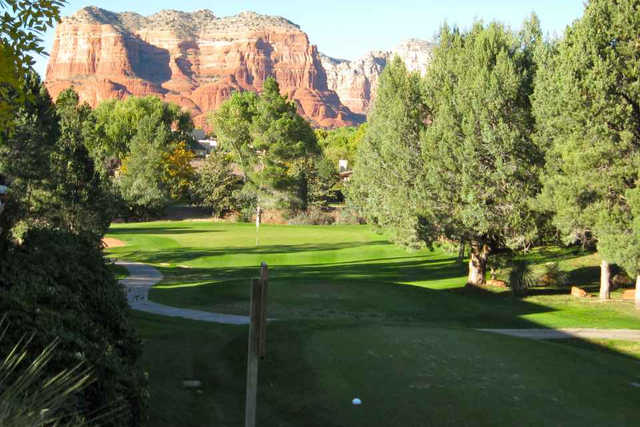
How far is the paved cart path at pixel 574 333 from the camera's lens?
17.8m

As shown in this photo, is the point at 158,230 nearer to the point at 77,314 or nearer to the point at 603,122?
the point at 603,122

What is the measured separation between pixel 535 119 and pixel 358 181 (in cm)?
2685

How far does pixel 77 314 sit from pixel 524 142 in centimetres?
2148

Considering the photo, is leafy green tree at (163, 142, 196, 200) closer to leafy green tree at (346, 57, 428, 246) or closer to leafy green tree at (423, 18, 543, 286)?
leafy green tree at (346, 57, 428, 246)

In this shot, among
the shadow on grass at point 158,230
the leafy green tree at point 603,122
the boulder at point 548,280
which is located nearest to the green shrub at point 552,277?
the boulder at point 548,280

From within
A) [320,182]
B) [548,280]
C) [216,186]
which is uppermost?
[320,182]

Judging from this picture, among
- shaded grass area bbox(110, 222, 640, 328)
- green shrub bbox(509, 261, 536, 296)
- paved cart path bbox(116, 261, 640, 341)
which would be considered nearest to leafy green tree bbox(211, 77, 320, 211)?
shaded grass area bbox(110, 222, 640, 328)

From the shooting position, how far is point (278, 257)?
40.0 meters

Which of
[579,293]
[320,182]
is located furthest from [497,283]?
[320,182]

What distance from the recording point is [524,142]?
25344 mm

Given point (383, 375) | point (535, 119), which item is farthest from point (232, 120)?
point (383, 375)

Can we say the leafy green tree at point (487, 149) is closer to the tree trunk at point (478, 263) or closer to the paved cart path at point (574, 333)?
the tree trunk at point (478, 263)

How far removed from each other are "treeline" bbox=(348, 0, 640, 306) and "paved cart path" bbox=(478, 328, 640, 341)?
3.52 meters

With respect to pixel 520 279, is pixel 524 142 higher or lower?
higher
